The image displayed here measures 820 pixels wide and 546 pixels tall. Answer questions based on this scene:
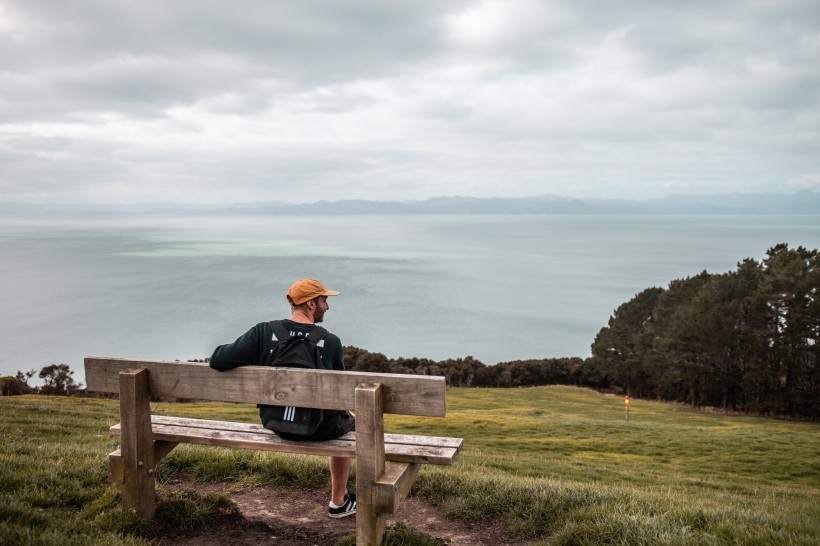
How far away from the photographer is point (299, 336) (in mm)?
4801

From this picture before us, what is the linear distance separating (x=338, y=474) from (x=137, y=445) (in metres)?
1.73

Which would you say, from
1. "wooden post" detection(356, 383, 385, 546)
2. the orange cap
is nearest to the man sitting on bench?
the orange cap

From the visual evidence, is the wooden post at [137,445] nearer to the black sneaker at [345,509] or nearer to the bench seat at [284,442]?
the bench seat at [284,442]

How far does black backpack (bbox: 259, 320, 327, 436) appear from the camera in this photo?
465 centimetres

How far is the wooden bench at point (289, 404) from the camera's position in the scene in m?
4.18

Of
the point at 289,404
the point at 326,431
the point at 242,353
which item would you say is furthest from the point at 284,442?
the point at 242,353

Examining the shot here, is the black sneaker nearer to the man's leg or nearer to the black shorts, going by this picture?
Result: the man's leg

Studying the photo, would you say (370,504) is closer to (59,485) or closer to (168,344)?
(59,485)

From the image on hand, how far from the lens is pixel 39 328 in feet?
338

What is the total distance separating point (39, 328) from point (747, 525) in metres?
121

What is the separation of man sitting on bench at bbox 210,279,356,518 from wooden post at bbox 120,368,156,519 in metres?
0.81

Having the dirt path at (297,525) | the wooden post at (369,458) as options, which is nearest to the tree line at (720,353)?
the dirt path at (297,525)

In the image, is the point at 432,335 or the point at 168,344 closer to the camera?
the point at 168,344

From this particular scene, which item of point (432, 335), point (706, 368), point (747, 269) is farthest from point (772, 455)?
point (432, 335)
